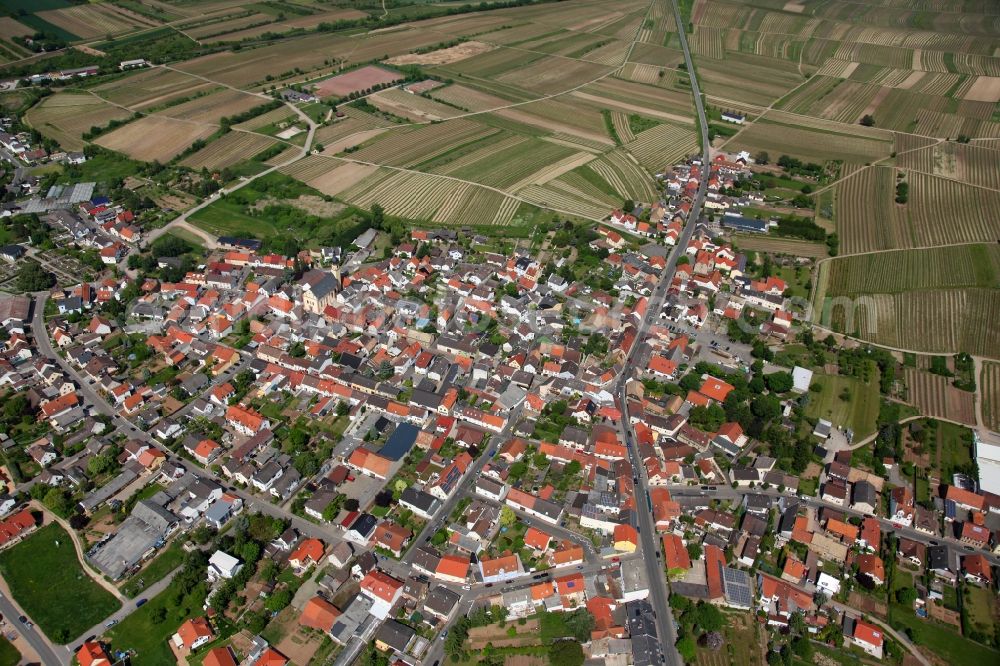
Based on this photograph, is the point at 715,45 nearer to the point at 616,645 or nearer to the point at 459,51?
the point at 459,51

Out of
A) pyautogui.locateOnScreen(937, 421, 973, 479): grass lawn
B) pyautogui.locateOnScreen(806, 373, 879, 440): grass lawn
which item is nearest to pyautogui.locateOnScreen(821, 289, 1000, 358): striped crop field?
pyautogui.locateOnScreen(806, 373, 879, 440): grass lawn

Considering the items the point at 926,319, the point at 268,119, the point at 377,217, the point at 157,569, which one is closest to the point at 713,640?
the point at 157,569

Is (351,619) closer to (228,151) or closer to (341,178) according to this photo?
(341,178)

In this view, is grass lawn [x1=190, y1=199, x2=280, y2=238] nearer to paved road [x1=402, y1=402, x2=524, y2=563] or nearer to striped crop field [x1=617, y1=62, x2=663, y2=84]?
paved road [x1=402, y1=402, x2=524, y2=563]

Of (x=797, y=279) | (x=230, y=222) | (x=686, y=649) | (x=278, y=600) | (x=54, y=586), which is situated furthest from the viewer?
(x=230, y=222)

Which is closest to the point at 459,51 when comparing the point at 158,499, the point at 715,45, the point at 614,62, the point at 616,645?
the point at 614,62

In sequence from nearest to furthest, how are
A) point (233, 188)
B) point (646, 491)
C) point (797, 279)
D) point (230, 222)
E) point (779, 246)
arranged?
point (646, 491) < point (797, 279) < point (779, 246) < point (230, 222) < point (233, 188)

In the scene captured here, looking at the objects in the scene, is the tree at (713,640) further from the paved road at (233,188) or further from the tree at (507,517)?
the paved road at (233,188)
